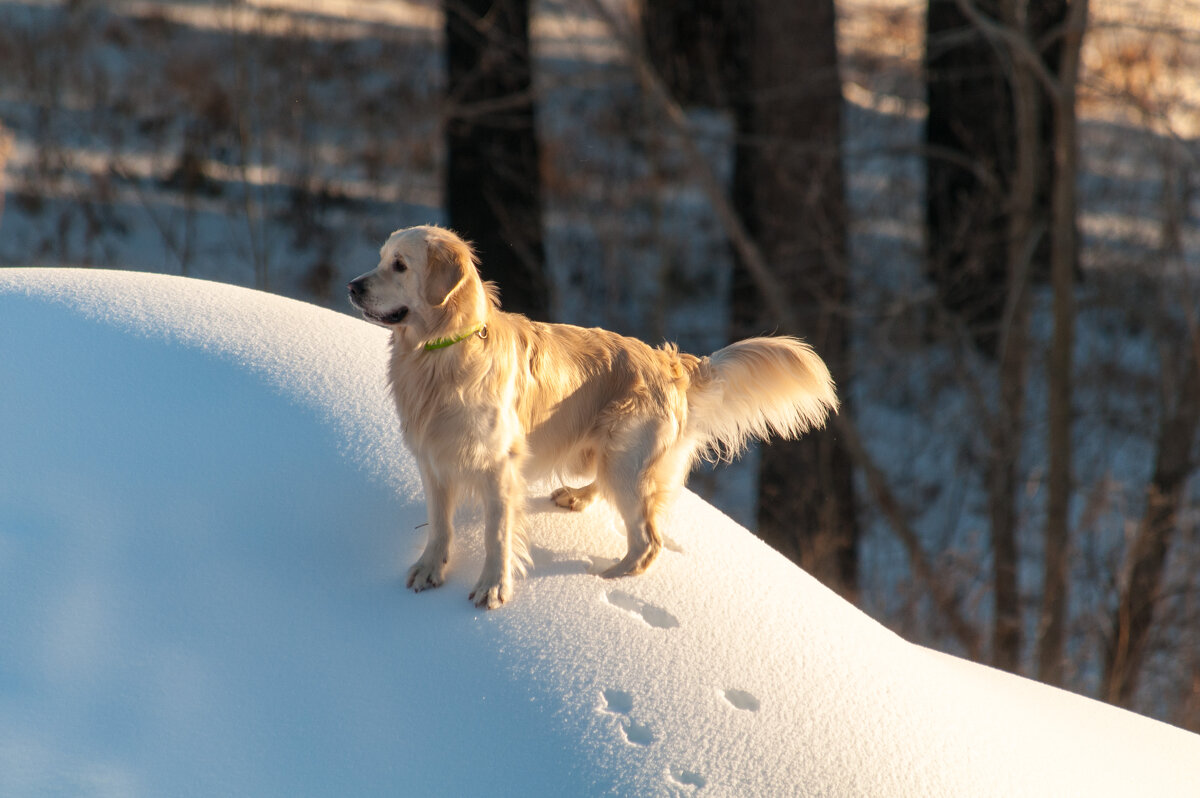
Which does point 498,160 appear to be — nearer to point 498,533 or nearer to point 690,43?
point 690,43

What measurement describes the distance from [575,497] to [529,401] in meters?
0.59

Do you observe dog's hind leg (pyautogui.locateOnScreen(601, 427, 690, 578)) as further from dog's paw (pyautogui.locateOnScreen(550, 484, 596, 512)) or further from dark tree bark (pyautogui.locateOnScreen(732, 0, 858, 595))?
dark tree bark (pyautogui.locateOnScreen(732, 0, 858, 595))

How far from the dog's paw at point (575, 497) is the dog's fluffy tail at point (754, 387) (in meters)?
0.41

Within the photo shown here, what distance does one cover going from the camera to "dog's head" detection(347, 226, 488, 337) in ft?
9.82

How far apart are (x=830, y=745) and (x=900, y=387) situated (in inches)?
309

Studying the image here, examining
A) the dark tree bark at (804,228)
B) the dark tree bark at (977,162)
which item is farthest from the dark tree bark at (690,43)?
the dark tree bark at (977,162)

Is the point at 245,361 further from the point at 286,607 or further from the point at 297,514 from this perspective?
the point at 286,607

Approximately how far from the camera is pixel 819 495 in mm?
8641

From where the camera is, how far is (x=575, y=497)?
3703 millimetres

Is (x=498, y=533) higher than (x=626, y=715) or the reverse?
higher

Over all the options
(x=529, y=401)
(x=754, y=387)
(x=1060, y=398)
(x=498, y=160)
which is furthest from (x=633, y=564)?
(x=498, y=160)

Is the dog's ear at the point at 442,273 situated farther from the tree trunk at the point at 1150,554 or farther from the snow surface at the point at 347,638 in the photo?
the tree trunk at the point at 1150,554

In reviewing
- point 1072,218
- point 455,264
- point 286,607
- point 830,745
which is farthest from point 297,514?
point 1072,218

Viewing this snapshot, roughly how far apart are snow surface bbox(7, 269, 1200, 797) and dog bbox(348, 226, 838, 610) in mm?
233
